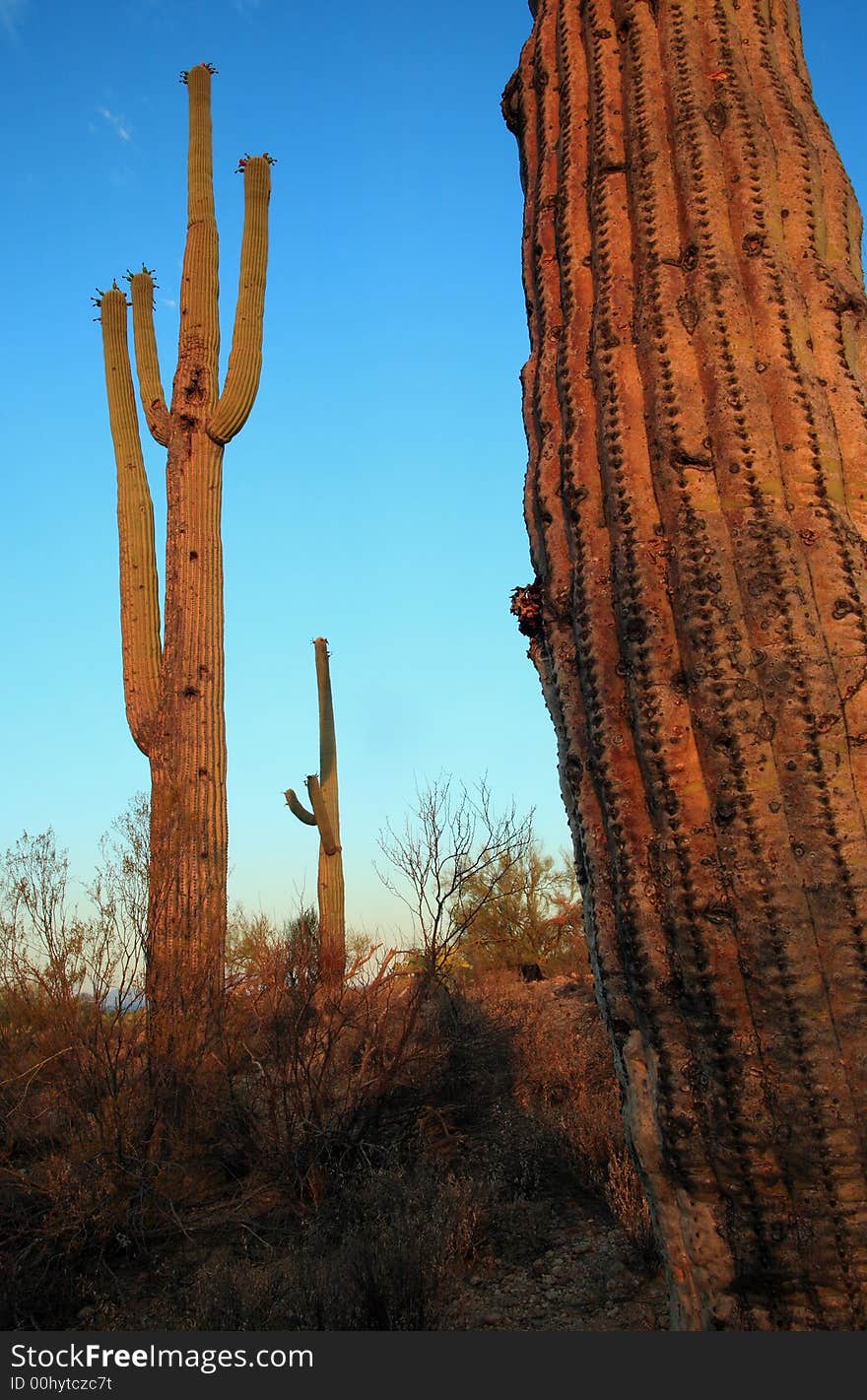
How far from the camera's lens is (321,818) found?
1194 cm

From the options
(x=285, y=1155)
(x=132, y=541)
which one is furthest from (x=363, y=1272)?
(x=132, y=541)

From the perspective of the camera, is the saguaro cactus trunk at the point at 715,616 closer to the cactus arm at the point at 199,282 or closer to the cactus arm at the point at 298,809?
the cactus arm at the point at 199,282

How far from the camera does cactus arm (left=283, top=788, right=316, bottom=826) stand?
12.2 metres

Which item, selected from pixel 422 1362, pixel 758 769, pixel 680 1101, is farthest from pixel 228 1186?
pixel 758 769

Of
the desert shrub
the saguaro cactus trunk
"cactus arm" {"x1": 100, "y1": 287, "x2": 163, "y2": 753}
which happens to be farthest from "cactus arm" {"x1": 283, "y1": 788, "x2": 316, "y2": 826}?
the saguaro cactus trunk

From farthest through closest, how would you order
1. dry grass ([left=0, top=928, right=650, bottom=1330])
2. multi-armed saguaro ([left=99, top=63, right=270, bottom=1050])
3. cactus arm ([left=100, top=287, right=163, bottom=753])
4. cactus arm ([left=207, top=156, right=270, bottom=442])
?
cactus arm ([left=207, top=156, right=270, bottom=442])
cactus arm ([left=100, top=287, right=163, bottom=753])
multi-armed saguaro ([left=99, top=63, right=270, bottom=1050])
dry grass ([left=0, top=928, right=650, bottom=1330])

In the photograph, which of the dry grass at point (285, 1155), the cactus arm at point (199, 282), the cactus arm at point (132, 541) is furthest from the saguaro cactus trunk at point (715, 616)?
the cactus arm at point (199, 282)

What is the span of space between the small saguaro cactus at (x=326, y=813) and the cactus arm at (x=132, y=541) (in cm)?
315

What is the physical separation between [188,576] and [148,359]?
2.98 m

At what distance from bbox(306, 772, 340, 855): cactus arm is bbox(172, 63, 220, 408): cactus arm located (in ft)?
16.4

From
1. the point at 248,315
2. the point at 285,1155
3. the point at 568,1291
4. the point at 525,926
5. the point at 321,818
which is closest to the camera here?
the point at 568,1291

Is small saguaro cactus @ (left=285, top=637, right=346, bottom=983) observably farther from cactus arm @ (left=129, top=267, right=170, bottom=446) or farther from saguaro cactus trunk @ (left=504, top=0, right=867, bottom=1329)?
saguaro cactus trunk @ (left=504, top=0, right=867, bottom=1329)

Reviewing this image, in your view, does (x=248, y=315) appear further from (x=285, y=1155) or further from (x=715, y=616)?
(x=715, y=616)

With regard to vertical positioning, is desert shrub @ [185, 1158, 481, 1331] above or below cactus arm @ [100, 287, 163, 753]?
below
